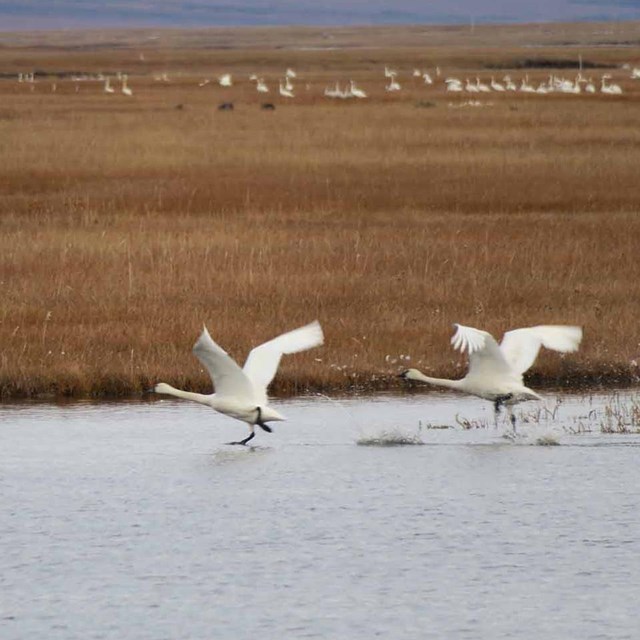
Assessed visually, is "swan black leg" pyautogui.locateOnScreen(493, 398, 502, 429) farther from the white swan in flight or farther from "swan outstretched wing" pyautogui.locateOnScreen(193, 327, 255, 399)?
"swan outstretched wing" pyautogui.locateOnScreen(193, 327, 255, 399)

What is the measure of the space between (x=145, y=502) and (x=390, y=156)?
24.9m

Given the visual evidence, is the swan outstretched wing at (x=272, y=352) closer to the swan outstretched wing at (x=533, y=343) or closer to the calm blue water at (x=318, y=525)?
the calm blue water at (x=318, y=525)

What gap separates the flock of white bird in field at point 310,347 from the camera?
12.0m

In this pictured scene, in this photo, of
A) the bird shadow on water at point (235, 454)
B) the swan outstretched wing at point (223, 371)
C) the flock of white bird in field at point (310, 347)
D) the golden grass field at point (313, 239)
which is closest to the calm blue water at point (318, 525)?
the bird shadow on water at point (235, 454)

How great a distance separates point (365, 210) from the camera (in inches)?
1073

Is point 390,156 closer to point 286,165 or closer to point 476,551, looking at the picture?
point 286,165

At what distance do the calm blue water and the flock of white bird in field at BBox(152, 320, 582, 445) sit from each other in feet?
1.23

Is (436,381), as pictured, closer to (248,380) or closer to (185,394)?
(248,380)

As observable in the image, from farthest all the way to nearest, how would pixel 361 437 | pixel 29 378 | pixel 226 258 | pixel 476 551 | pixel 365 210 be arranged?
pixel 365 210 → pixel 226 258 → pixel 29 378 → pixel 361 437 → pixel 476 551

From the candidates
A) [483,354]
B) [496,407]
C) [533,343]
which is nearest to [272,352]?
[483,354]

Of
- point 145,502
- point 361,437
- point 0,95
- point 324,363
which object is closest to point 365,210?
point 324,363

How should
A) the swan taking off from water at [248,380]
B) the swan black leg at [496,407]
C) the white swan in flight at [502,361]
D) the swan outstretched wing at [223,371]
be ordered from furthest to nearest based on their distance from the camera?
the swan black leg at [496,407] → the white swan in flight at [502,361] → the swan taking off from water at [248,380] → the swan outstretched wing at [223,371]

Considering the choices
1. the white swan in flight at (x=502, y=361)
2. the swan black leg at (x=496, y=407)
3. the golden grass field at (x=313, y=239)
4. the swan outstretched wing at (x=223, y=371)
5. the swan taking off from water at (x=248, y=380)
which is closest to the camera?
the swan outstretched wing at (x=223, y=371)

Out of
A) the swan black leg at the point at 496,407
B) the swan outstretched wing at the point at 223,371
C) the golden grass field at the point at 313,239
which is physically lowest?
the golden grass field at the point at 313,239
